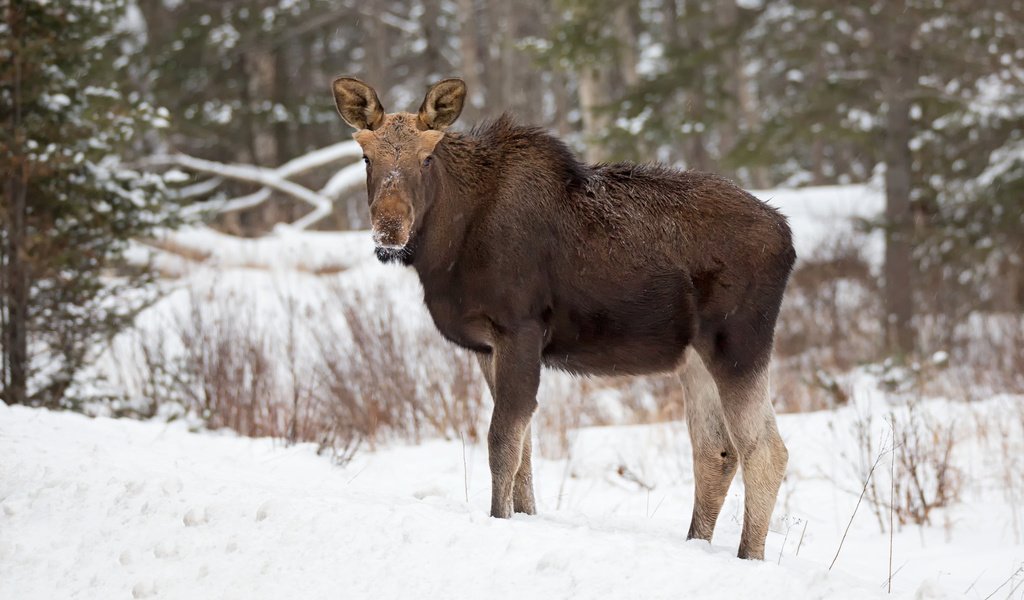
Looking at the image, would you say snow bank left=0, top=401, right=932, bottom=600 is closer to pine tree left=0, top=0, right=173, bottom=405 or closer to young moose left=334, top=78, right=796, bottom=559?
young moose left=334, top=78, right=796, bottom=559

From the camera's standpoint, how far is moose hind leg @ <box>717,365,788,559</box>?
4.80 m

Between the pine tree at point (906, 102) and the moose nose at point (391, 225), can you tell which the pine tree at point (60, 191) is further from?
the pine tree at point (906, 102)

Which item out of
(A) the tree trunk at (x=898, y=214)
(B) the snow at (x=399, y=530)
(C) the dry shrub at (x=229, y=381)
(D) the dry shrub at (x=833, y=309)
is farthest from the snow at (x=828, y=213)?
(C) the dry shrub at (x=229, y=381)

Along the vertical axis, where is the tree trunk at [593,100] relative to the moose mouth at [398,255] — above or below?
above

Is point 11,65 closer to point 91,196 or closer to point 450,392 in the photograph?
point 91,196

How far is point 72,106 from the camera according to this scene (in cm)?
925

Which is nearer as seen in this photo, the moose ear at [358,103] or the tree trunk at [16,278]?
the moose ear at [358,103]

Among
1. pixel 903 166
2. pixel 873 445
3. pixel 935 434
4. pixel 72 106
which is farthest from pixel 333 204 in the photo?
pixel 935 434

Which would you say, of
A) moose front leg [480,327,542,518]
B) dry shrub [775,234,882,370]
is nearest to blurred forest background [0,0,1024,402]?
dry shrub [775,234,882,370]

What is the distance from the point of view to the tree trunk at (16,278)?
8.49m

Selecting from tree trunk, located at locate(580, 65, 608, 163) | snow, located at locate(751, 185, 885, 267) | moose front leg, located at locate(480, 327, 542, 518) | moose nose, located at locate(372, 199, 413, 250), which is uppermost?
tree trunk, located at locate(580, 65, 608, 163)

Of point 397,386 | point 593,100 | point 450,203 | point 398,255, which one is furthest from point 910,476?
point 593,100

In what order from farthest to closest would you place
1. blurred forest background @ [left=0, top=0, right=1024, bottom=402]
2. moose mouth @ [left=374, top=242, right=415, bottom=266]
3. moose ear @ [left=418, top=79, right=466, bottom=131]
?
blurred forest background @ [left=0, top=0, right=1024, bottom=402], moose ear @ [left=418, top=79, right=466, bottom=131], moose mouth @ [left=374, top=242, right=415, bottom=266]

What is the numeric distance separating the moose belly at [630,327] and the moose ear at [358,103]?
1.42 m
